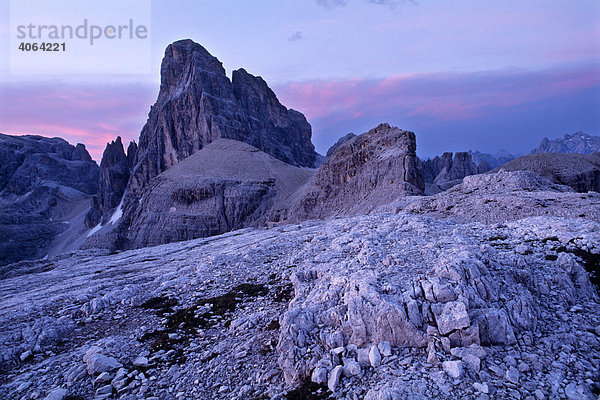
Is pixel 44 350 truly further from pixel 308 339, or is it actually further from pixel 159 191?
pixel 159 191

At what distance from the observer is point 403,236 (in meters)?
17.8

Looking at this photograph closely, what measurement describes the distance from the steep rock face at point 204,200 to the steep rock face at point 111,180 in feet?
147

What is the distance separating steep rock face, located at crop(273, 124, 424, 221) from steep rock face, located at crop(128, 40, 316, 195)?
254 feet

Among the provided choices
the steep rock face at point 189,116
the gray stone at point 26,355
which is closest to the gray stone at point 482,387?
the gray stone at point 26,355

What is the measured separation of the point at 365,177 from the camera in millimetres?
70688

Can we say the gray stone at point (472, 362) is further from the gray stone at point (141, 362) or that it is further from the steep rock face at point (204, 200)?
the steep rock face at point (204, 200)

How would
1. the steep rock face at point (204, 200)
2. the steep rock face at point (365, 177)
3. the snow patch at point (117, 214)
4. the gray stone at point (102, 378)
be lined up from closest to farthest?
1. the gray stone at point (102, 378)
2. the steep rock face at point (365, 177)
3. the steep rock face at point (204, 200)
4. the snow patch at point (117, 214)

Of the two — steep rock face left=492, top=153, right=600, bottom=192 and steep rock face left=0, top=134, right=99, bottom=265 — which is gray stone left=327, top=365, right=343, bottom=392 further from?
steep rock face left=0, top=134, right=99, bottom=265

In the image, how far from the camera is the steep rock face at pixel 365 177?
61594 millimetres

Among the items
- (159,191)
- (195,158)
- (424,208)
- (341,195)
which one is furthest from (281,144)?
(424,208)

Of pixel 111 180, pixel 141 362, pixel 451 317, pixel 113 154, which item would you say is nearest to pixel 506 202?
pixel 451 317

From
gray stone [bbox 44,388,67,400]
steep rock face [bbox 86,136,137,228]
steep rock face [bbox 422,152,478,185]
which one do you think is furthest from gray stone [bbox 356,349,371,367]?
steep rock face [bbox 86,136,137,228]

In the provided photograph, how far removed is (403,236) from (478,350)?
9.81m

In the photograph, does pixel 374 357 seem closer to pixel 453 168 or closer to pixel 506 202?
pixel 506 202
